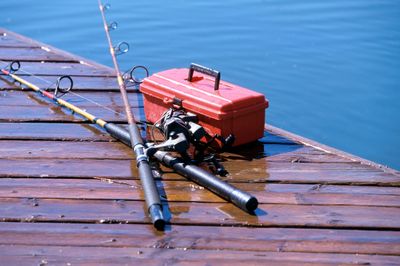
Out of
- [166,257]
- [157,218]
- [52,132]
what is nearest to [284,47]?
[52,132]

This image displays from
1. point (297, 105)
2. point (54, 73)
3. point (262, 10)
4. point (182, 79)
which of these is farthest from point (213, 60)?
point (182, 79)

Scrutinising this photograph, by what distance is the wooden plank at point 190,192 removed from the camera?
3250mm

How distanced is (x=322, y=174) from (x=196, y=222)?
2.65 ft

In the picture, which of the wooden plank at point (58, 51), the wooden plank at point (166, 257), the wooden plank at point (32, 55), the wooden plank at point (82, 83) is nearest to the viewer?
the wooden plank at point (166, 257)

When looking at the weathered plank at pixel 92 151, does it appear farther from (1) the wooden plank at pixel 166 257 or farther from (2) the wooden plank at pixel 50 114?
(1) the wooden plank at pixel 166 257

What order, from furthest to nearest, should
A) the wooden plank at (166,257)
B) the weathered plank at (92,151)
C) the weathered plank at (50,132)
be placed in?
1. the weathered plank at (50,132)
2. the weathered plank at (92,151)
3. the wooden plank at (166,257)

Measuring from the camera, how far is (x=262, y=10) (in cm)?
1166

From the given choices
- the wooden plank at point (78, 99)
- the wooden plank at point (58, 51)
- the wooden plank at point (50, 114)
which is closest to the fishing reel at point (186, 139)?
the wooden plank at point (50, 114)

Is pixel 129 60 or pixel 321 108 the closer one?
pixel 321 108

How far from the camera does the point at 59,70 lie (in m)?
5.43

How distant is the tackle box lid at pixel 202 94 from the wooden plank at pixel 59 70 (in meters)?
1.27

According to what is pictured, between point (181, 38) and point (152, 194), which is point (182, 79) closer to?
point (152, 194)

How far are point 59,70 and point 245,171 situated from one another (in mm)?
2371

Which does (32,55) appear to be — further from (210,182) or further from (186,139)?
(210,182)
